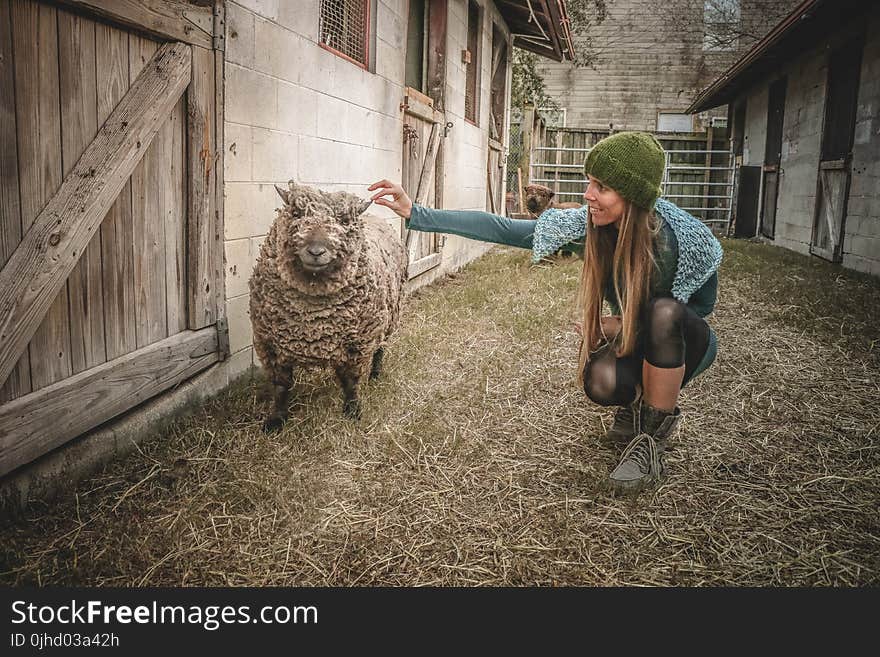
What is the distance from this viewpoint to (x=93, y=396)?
273 cm

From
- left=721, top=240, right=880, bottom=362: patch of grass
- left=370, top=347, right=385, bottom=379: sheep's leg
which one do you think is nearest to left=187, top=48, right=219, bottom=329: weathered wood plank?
left=370, top=347, right=385, bottom=379: sheep's leg

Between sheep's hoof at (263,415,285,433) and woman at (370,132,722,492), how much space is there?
1.18m

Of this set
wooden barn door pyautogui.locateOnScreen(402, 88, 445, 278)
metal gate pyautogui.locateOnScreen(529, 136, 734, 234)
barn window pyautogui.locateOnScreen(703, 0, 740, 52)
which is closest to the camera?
wooden barn door pyautogui.locateOnScreen(402, 88, 445, 278)

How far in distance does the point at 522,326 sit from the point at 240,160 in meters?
2.91

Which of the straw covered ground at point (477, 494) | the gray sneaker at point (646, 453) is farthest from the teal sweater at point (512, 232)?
the straw covered ground at point (477, 494)

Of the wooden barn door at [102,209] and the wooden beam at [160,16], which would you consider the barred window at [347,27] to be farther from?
the wooden barn door at [102,209]

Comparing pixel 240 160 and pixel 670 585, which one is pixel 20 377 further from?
pixel 670 585

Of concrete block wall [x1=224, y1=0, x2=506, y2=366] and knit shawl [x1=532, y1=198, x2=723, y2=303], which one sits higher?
concrete block wall [x1=224, y1=0, x2=506, y2=366]

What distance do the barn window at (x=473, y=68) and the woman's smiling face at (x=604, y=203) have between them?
7.65 metres

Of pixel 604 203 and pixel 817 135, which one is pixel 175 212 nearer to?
pixel 604 203

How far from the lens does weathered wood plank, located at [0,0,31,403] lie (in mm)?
2193

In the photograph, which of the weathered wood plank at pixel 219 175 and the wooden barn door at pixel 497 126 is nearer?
the weathered wood plank at pixel 219 175

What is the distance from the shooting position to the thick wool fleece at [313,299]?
3150 millimetres

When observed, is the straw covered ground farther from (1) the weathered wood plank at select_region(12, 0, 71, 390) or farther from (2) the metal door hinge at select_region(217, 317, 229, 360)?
(1) the weathered wood plank at select_region(12, 0, 71, 390)
